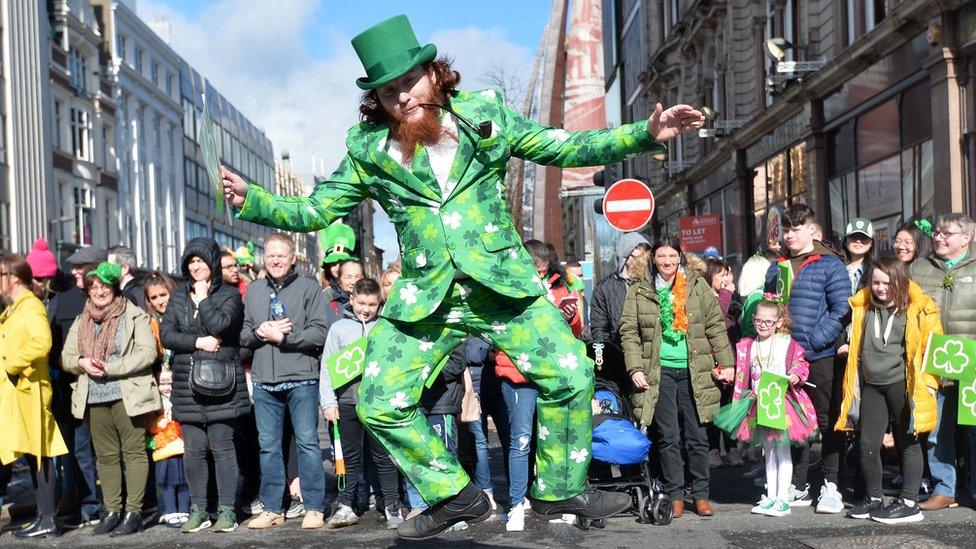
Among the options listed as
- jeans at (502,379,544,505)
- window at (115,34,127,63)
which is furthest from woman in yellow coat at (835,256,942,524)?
window at (115,34,127,63)

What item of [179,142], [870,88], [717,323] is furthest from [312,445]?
[179,142]

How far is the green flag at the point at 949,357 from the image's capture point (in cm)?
813

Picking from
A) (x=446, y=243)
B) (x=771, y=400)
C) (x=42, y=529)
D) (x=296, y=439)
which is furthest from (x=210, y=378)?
(x=446, y=243)

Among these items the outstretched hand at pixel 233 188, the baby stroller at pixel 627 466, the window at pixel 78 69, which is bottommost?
the baby stroller at pixel 627 466

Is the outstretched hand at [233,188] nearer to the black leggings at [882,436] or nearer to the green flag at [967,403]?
the black leggings at [882,436]

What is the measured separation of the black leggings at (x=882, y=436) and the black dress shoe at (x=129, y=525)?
493cm

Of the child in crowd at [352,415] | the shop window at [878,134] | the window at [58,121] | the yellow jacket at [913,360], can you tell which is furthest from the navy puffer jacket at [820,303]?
the window at [58,121]

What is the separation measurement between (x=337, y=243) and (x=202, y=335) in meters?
2.13

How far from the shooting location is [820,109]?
22.6 meters

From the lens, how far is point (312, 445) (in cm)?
881

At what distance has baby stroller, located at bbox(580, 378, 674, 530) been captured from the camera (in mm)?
8258

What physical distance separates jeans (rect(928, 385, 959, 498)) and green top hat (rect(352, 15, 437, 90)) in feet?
17.6

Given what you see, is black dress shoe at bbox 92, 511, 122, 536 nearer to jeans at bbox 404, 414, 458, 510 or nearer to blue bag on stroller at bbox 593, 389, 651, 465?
jeans at bbox 404, 414, 458, 510

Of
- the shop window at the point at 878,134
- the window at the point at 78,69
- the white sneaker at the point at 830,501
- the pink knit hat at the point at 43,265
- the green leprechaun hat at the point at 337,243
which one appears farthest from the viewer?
the window at the point at 78,69
